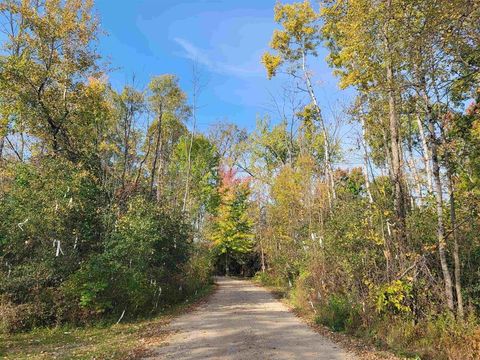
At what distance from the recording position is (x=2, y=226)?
11.0m

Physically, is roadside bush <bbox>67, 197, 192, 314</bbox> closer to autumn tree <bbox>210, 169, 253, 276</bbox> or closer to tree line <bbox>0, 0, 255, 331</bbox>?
tree line <bbox>0, 0, 255, 331</bbox>

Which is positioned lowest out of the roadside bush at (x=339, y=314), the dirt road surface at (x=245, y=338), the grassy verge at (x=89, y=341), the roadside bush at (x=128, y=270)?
the grassy verge at (x=89, y=341)

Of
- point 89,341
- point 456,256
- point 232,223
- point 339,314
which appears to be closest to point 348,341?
point 339,314

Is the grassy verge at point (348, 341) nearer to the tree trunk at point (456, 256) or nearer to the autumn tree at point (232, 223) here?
the tree trunk at point (456, 256)

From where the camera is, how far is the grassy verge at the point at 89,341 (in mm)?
7426

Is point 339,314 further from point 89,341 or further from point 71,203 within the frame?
point 71,203

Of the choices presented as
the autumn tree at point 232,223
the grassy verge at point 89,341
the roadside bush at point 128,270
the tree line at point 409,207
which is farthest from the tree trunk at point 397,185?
the autumn tree at point 232,223

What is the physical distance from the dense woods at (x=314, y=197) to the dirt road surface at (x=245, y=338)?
1.20 metres

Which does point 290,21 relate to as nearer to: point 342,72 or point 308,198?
point 342,72

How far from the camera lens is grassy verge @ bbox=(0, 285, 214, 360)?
24.4 feet

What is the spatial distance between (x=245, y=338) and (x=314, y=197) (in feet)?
29.0

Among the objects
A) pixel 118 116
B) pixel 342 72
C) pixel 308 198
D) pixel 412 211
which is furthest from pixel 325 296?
pixel 118 116

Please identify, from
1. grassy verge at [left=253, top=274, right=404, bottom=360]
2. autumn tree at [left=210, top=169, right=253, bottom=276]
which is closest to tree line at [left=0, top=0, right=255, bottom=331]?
grassy verge at [left=253, top=274, right=404, bottom=360]

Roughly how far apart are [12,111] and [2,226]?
14.7 ft
